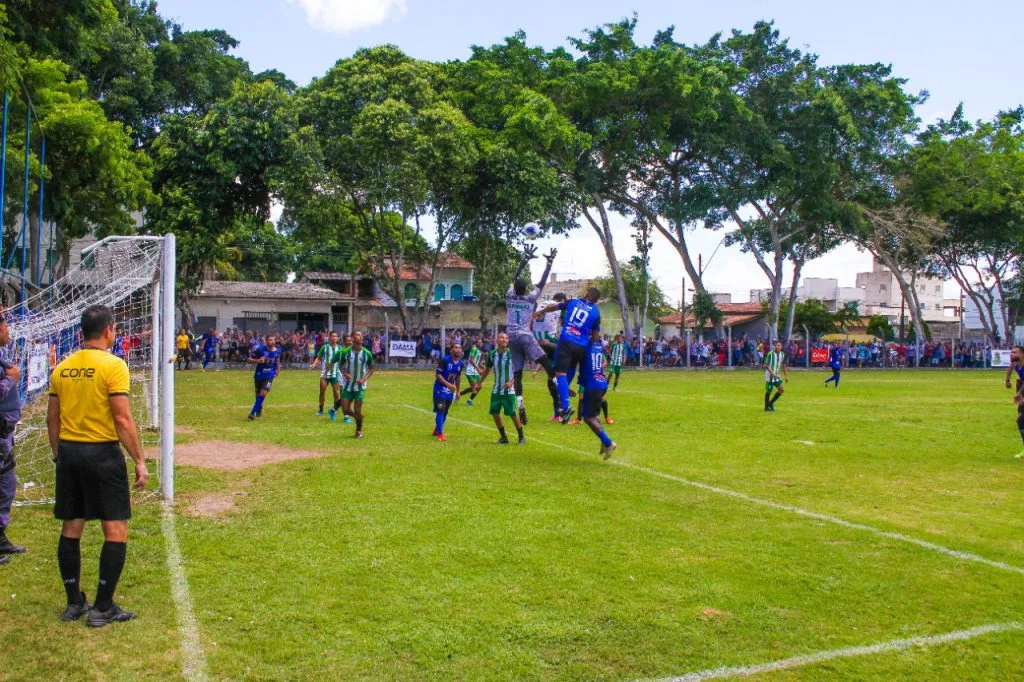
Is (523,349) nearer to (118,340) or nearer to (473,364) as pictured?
(473,364)

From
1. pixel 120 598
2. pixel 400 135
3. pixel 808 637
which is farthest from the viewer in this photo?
pixel 400 135

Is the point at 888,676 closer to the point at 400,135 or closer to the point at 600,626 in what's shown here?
the point at 600,626

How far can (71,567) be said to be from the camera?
5.67 metres

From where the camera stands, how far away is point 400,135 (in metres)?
35.0

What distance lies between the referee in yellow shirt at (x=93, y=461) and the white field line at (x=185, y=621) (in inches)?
14.1

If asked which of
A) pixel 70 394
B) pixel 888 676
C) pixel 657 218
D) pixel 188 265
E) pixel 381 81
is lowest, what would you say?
pixel 888 676

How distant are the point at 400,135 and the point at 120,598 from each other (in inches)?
1212

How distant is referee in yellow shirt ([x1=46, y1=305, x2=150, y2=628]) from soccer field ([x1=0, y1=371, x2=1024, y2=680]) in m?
0.28

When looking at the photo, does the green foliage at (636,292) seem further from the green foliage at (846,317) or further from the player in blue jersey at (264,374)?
the player in blue jersey at (264,374)

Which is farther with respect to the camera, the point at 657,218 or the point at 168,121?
the point at 657,218

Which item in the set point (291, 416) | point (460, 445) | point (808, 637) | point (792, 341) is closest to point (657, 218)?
point (792, 341)

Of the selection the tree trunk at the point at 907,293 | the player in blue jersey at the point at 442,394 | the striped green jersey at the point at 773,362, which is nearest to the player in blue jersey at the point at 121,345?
the player in blue jersey at the point at 442,394

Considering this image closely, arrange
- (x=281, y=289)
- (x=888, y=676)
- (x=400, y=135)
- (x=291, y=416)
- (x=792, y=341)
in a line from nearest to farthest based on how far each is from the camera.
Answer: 1. (x=888, y=676)
2. (x=291, y=416)
3. (x=400, y=135)
4. (x=792, y=341)
5. (x=281, y=289)

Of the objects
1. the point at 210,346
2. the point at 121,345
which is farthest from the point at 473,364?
the point at 210,346
